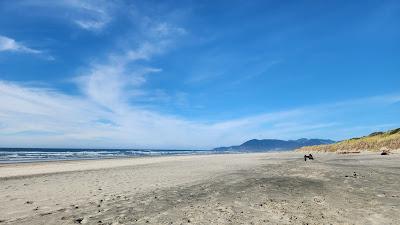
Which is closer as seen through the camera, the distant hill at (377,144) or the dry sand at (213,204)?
the dry sand at (213,204)

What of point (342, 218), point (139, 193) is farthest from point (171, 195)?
point (342, 218)

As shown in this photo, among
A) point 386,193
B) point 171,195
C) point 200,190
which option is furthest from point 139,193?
point 386,193

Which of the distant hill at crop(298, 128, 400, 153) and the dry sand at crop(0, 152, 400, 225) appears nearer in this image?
the dry sand at crop(0, 152, 400, 225)

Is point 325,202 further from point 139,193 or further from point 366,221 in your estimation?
point 139,193

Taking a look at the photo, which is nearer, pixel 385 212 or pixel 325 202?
pixel 385 212

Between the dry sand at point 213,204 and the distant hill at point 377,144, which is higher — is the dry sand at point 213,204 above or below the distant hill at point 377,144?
below

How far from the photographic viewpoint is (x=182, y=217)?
28.6ft

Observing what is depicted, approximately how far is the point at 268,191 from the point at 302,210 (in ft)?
11.9

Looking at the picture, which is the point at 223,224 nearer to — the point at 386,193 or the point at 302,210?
the point at 302,210

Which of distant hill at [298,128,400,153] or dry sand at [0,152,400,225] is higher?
distant hill at [298,128,400,153]

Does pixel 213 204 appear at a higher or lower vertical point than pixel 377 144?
lower

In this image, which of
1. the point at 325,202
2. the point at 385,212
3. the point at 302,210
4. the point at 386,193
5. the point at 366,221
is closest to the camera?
the point at 366,221

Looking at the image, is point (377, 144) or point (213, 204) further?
point (377, 144)

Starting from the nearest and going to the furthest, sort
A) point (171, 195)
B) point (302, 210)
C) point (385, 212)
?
point (385, 212)
point (302, 210)
point (171, 195)
